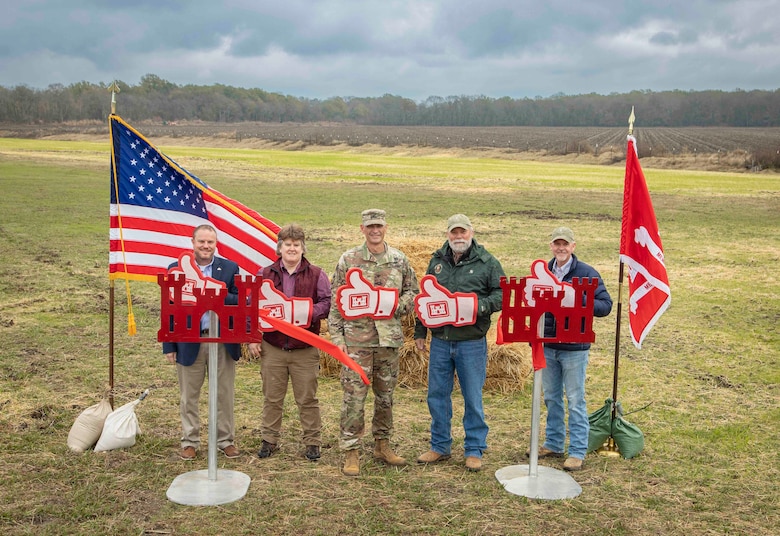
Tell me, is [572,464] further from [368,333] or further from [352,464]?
[368,333]

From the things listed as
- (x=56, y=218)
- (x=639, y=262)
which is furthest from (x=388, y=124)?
(x=639, y=262)

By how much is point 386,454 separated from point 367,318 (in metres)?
1.23

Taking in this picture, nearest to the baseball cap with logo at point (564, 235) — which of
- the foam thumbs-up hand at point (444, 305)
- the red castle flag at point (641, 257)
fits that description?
the red castle flag at point (641, 257)

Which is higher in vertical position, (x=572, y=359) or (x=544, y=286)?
(x=544, y=286)

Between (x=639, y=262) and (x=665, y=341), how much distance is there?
4872 mm

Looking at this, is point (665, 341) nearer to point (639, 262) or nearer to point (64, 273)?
point (639, 262)

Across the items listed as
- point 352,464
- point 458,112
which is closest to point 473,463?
point 352,464

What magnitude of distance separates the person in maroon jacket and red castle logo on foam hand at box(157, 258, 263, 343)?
1.99 feet

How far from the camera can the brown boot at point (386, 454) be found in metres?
6.58

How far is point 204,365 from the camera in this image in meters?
6.61

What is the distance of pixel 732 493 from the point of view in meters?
6.18

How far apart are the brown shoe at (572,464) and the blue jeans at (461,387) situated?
707mm

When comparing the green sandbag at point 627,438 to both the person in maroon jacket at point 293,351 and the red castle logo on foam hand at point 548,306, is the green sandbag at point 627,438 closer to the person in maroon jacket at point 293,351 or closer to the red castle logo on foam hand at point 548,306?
the red castle logo on foam hand at point 548,306

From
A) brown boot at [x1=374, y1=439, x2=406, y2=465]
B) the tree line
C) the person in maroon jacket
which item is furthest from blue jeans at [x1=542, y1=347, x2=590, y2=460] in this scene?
the tree line
